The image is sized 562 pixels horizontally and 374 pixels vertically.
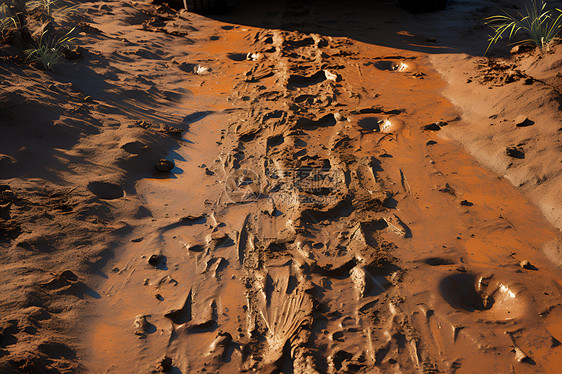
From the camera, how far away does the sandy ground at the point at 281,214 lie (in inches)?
99.3

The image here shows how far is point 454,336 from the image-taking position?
8.37 ft

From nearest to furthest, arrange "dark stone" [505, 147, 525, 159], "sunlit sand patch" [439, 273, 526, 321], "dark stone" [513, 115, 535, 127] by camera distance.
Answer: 1. "sunlit sand patch" [439, 273, 526, 321]
2. "dark stone" [505, 147, 525, 159]
3. "dark stone" [513, 115, 535, 127]

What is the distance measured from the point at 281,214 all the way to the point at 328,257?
61 cm

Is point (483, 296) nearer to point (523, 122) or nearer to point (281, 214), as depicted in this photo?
point (281, 214)

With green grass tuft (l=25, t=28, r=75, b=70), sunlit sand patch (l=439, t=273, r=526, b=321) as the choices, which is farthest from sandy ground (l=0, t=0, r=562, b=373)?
green grass tuft (l=25, t=28, r=75, b=70)

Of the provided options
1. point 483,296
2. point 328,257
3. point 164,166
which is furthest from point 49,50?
point 483,296

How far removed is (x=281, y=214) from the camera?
11.5 feet

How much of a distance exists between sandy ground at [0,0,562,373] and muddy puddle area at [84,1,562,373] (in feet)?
0.05

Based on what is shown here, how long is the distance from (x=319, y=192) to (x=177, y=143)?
66.1 inches

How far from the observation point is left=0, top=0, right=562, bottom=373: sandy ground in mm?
2523

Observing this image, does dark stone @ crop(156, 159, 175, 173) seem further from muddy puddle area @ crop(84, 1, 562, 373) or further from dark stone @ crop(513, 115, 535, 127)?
dark stone @ crop(513, 115, 535, 127)

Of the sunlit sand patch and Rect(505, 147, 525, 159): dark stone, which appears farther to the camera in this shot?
Rect(505, 147, 525, 159): dark stone

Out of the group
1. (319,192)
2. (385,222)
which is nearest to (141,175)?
(319,192)

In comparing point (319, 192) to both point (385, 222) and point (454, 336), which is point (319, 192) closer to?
point (385, 222)
